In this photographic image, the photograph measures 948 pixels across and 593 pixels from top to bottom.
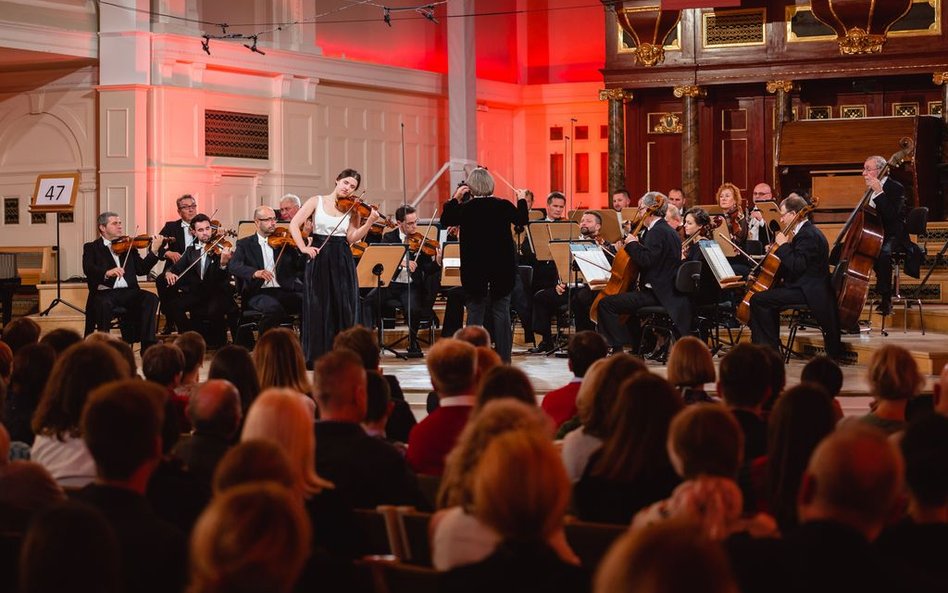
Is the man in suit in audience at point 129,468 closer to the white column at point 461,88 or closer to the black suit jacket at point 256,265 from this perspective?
the black suit jacket at point 256,265

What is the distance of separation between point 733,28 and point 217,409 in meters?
12.8

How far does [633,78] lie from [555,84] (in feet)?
8.07

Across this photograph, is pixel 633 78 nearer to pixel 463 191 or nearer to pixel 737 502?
pixel 463 191

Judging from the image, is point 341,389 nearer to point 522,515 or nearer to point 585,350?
point 522,515

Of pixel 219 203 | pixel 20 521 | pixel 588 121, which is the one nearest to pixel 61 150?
pixel 219 203

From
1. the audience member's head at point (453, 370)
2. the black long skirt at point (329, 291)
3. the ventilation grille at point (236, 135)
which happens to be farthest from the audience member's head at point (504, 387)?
the ventilation grille at point (236, 135)

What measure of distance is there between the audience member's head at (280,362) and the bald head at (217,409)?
3.70 feet

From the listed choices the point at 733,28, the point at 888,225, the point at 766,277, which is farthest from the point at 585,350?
the point at 733,28

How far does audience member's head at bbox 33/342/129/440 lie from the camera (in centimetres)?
391

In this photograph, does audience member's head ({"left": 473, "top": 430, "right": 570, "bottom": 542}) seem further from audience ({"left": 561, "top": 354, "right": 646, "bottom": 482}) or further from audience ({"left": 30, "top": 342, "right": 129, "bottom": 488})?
audience ({"left": 30, "top": 342, "right": 129, "bottom": 488})

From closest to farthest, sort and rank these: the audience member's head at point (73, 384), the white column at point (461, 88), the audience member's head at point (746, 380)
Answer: the audience member's head at point (73, 384) → the audience member's head at point (746, 380) → the white column at point (461, 88)

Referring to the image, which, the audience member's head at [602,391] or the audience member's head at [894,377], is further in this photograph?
the audience member's head at [894,377]

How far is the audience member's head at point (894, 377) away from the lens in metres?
4.17

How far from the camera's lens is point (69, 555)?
1.91 m
